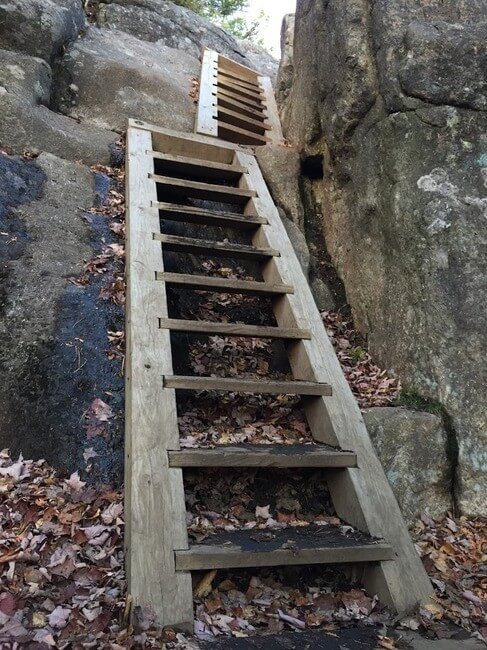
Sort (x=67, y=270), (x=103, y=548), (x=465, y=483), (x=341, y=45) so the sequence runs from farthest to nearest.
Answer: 1. (x=341, y=45)
2. (x=67, y=270)
3. (x=465, y=483)
4. (x=103, y=548)

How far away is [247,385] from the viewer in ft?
10.5

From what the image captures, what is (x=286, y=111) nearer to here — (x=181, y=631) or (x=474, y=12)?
(x=474, y=12)

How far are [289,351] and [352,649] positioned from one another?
6.74ft

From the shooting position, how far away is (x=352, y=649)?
216cm

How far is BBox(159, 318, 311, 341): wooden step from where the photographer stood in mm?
3363

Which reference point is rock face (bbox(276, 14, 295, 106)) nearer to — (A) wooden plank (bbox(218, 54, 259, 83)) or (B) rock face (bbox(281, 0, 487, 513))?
(A) wooden plank (bbox(218, 54, 259, 83))

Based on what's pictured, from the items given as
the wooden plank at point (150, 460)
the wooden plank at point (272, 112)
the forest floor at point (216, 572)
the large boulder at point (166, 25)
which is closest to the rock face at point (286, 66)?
the wooden plank at point (272, 112)

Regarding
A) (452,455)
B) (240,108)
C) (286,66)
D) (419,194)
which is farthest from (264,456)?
(286,66)

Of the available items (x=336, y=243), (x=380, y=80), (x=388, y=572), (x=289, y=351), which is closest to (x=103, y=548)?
(x=388, y=572)

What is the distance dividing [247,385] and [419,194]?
7.68 feet

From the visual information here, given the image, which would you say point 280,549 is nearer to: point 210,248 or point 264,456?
point 264,456

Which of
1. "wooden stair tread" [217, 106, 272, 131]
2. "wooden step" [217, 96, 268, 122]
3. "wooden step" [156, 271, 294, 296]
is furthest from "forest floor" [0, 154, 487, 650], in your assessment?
"wooden step" [217, 96, 268, 122]

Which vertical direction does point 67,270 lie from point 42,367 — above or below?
above

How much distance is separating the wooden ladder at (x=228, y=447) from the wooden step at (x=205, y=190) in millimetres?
55
